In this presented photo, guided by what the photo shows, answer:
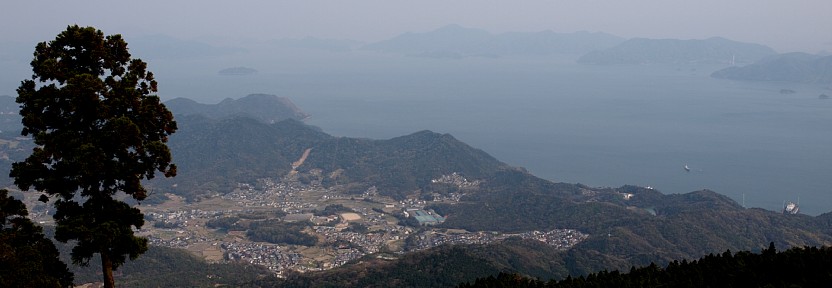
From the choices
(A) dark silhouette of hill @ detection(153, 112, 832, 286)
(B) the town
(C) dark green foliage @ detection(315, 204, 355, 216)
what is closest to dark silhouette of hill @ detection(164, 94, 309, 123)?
(A) dark silhouette of hill @ detection(153, 112, 832, 286)

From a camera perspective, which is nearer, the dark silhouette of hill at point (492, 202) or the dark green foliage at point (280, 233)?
the dark silhouette of hill at point (492, 202)

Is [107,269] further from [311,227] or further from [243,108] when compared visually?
[243,108]

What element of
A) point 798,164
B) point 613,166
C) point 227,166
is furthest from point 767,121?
point 227,166


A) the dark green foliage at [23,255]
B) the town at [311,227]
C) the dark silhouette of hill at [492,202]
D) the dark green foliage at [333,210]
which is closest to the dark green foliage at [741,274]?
the dark green foliage at [23,255]

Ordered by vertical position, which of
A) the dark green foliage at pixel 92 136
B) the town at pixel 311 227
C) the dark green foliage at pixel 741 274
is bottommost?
the town at pixel 311 227

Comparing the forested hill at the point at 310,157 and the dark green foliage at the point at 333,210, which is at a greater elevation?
the forested hill at the point at 310,157

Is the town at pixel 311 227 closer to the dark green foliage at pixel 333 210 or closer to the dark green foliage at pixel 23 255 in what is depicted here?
the dark green foliage at pixel 333 210
